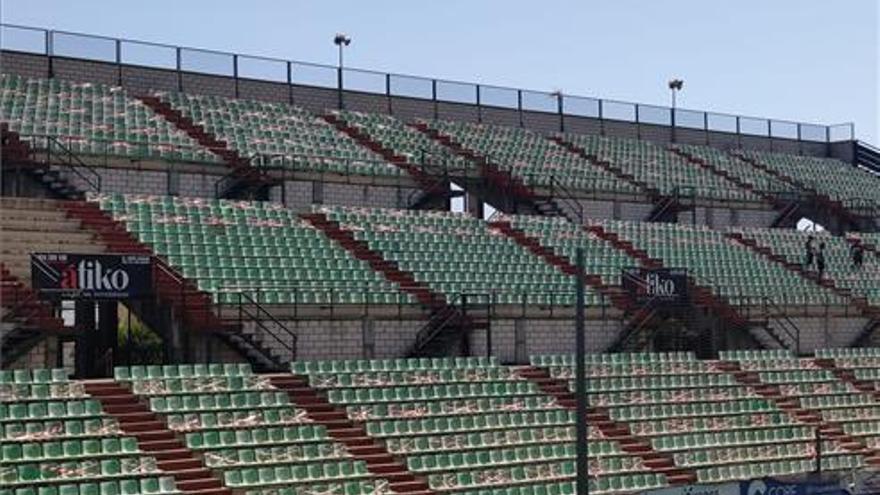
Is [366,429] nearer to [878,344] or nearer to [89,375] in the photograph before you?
[89,375]

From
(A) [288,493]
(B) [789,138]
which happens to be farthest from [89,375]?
(B) [789,138]

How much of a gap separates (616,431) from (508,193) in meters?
A: 19.6

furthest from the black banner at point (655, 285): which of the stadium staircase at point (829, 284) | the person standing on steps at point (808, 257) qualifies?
the person standing on steps at point (808, 257)

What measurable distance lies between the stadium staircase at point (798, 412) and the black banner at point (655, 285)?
9.62ft

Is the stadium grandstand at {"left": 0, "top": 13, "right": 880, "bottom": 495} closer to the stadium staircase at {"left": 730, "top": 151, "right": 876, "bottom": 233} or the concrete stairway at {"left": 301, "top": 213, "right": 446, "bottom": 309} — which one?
the concrete stairway at {"left": 301, "top": 213, "right": 446, "bottom": 309}

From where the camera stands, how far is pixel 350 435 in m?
28.2

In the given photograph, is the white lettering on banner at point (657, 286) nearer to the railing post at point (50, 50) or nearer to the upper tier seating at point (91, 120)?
the upper tier seating at point (91, 120)

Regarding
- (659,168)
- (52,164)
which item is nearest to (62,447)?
(52,164)

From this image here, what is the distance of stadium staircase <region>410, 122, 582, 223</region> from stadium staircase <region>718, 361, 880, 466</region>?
13027 millimetres

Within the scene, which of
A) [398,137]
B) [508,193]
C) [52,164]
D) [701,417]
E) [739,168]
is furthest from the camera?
[739,168]

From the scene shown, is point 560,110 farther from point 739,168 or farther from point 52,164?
A: point 52,164

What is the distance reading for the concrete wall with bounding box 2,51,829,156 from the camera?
150 feet

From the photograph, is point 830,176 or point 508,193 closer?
point 508,193

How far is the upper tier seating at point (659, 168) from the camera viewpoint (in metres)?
56.2
